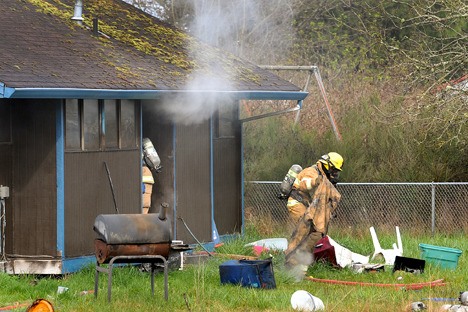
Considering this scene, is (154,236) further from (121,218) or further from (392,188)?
(392,188)

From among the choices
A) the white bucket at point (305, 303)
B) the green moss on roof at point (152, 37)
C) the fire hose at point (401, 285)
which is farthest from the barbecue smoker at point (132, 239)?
the green moss on roof at point (152, 37)

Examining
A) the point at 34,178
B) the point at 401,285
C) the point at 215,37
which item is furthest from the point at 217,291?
the point at 215,37

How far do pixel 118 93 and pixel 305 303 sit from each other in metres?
4.18

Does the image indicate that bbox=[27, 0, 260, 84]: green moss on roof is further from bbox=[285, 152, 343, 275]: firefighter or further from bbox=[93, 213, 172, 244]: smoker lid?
bbox=[93, 213, 172, 244]: smoker lid

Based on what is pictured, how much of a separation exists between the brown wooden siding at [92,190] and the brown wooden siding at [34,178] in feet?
0.72

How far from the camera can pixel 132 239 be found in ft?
38.2

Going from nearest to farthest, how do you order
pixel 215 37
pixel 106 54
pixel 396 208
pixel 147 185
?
1. pixel 106 54
2. pixel 147 185
3. pixel 396 208
4. pixel 215 37

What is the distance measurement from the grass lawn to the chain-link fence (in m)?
4.03

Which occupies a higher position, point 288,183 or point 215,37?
point 215,37

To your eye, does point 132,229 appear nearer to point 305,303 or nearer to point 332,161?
point 305,303

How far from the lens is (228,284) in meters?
13.3

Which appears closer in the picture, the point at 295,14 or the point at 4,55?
the point at 4,55

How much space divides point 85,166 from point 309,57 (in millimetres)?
18390

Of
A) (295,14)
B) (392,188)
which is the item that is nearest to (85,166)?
(392,188)
